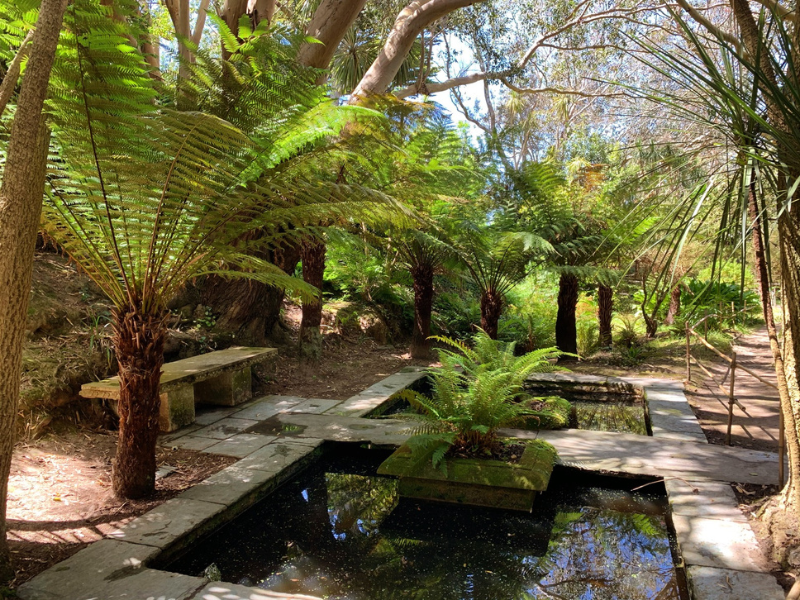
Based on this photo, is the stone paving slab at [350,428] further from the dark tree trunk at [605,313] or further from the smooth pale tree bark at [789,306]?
the dark tree trunk at [605,313]

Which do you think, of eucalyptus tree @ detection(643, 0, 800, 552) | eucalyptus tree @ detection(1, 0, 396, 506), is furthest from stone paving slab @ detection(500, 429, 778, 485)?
eucalyptus tree @ detection(1, 0, 396, 506)

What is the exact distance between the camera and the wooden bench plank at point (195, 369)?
3.72 meters

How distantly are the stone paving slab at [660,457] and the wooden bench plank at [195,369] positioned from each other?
7.76ft

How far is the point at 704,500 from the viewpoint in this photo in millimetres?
3002

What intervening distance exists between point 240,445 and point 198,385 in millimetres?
1337

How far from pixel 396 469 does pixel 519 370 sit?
1063 millimetres

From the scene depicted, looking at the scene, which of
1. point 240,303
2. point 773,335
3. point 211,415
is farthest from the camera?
point 240,303

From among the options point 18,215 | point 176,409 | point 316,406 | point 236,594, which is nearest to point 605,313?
point 316,406

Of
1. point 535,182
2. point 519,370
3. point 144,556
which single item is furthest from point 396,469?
point 535,182

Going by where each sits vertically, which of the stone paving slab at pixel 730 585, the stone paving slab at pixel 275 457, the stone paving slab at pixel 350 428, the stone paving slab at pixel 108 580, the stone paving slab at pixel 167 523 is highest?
the stone paving slab at pixel 350 428

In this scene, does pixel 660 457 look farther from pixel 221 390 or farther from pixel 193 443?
pixel 221 390

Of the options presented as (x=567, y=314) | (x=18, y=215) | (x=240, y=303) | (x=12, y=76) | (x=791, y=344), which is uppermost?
(x=12, y=76)

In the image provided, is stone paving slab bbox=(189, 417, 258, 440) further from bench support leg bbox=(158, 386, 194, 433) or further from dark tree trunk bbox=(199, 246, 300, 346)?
dark tree trunk bbox=(199, 246, 300, 346)

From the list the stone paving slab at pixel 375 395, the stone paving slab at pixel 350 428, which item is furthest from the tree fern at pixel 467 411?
the stone paving slab at pixel 375 395
